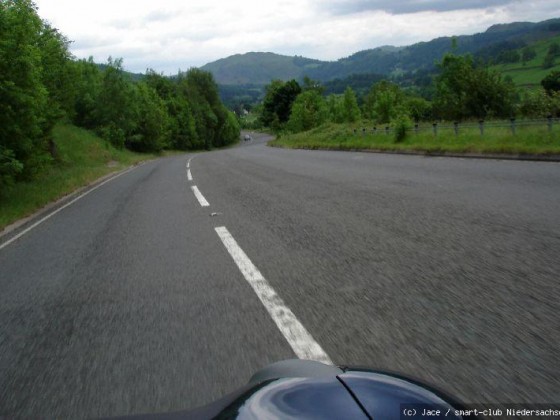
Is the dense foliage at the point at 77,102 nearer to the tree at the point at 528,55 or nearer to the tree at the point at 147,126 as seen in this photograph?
the tree at the point at 147,126

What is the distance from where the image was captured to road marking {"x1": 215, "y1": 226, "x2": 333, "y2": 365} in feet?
9.43

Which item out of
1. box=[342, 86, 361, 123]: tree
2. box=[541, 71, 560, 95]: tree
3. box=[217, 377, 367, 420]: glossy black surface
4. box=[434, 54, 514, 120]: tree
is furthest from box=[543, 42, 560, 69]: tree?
box=[217, 377, 367, 420]: glossy black surface

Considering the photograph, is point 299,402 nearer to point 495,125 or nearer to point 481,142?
point 481,142

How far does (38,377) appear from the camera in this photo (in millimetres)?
2898

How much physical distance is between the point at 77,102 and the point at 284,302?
52.7 meters

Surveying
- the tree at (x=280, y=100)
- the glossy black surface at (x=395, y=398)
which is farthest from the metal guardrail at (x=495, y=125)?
the tree at (x=280, y=100)

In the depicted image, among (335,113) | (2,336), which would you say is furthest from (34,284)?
(335,113)

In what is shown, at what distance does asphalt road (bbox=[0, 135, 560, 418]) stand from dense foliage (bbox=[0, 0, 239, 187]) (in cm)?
740

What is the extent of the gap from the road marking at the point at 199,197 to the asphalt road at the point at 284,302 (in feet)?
5.47

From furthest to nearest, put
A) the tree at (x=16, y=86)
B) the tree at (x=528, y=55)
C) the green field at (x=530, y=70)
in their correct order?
the tree at (x=528, y=55)
the green field at (x=530, y=70)
the tree at (x=16, y=86)

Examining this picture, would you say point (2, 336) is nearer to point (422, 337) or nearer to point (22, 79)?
point (422, 337)

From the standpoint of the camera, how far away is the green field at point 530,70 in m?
96.4

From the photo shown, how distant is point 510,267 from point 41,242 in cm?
696

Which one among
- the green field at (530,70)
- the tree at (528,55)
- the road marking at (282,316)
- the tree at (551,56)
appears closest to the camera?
the road marking at (282,316)
